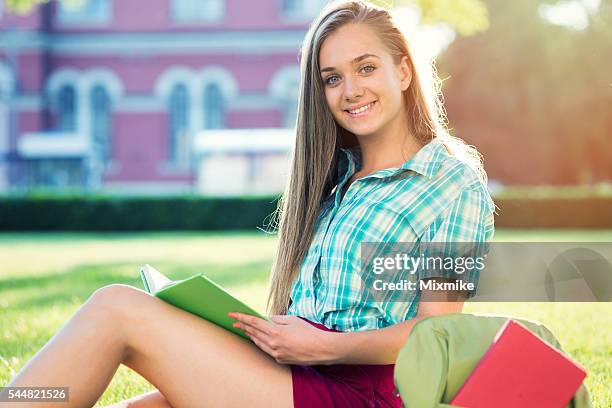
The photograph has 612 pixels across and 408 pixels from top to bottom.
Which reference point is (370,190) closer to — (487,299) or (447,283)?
(447,283)

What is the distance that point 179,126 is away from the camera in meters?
24.6

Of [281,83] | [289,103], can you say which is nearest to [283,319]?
[281,83]

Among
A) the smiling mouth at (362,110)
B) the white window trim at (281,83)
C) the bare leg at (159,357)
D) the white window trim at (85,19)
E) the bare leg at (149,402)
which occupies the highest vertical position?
the white window trim at (85,19)

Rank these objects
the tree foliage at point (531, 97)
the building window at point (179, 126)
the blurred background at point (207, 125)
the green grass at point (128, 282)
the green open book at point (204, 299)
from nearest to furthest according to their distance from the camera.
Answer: the green open book at point (204, 299), the green grass at point (128, 282), the blurred background at point (207, 125), the building window at point (179, 126), the tree foliage at point (531, 97)

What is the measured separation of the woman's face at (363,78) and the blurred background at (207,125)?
4.37 m

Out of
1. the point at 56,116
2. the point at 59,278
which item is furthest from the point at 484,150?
the point at 59,278

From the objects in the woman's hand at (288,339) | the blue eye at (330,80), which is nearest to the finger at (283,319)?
the woman's hand at (288,339)

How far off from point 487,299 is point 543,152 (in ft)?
83.5

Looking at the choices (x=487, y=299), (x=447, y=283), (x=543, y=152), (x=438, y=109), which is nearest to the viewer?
(x=447, y=283)

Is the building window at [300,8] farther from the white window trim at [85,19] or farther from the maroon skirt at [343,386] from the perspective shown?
the maroon skirt at [343,386]

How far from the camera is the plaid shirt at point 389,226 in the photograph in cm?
225

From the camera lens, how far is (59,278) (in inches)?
320

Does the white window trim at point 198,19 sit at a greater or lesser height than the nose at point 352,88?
greater

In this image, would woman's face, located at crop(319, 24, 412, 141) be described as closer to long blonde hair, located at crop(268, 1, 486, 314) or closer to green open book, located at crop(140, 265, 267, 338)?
long blonde hair, located at crop(268, 1, 486, 314)
